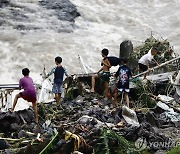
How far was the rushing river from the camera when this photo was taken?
1583cm

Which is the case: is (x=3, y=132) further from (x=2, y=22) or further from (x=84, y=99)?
(x=2, y=22)

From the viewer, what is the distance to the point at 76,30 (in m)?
19.0

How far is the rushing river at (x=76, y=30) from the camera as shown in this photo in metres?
15.8

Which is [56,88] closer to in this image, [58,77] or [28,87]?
[58,77]

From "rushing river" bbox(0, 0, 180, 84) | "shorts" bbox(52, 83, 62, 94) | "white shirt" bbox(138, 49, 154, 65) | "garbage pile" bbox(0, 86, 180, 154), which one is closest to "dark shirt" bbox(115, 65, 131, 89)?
"garbage pile" bbox(0, 86, 180, 154)

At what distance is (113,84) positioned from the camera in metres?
10.2

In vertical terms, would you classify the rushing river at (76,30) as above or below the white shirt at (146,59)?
above

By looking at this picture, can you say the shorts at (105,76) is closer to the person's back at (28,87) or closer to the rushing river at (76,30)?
the person's back at (28,87)

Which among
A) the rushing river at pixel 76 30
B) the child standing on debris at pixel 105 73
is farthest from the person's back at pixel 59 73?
the rushing river at pixel 76 30

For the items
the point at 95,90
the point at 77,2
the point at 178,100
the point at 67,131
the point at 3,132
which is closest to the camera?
the point at 67,131

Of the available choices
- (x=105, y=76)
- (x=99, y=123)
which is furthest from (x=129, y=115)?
(x=105, y=76)

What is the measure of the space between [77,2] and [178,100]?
13328mm

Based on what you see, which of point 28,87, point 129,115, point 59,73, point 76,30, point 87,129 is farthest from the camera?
point 76,30

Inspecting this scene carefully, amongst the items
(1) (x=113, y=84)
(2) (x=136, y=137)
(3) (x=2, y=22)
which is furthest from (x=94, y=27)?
(2) (x=136, y=137)
